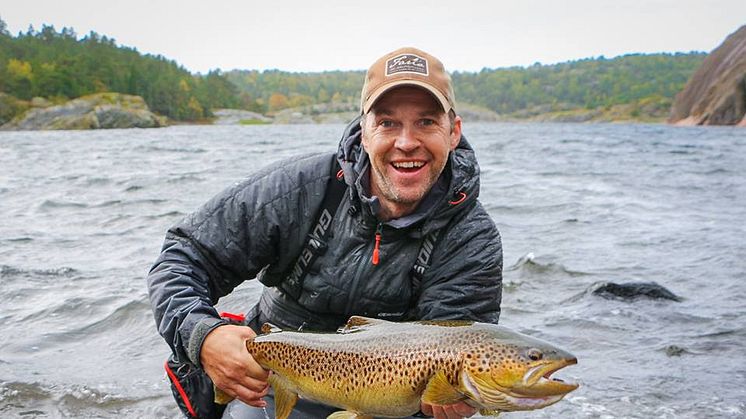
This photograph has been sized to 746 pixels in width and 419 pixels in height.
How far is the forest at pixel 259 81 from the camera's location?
84.0 metres

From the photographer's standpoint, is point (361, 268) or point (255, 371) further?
point (361, 268)

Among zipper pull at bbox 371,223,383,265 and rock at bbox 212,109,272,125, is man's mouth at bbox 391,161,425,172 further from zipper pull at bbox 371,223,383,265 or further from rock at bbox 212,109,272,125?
rock at bbox 212,109,272,125

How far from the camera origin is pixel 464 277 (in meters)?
3.56

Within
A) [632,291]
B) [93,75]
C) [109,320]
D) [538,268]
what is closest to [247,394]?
[109,320]

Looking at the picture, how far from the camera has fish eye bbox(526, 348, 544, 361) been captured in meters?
2.70

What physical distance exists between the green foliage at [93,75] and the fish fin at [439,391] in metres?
83.3

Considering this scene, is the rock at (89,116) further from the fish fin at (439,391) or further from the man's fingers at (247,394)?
the fish fin at (439,391)

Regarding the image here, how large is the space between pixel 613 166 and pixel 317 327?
76.6 feet

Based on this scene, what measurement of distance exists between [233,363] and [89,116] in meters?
71.4

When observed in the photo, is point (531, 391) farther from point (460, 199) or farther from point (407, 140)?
point (407, 140)

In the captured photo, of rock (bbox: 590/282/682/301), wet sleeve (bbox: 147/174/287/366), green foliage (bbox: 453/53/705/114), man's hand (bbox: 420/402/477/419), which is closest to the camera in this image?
man's hand (bbox: 420/402/477/419)

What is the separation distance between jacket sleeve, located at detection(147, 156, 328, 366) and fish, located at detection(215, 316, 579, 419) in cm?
44

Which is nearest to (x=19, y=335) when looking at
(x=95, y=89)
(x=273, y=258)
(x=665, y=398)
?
(x=273, y=258)

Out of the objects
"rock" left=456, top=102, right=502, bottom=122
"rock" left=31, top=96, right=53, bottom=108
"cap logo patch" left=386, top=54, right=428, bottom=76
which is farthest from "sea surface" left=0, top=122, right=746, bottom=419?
"rock" left=456, top=102, right=502, bottom=122
